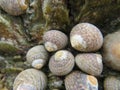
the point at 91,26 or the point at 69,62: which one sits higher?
the point at 91,26

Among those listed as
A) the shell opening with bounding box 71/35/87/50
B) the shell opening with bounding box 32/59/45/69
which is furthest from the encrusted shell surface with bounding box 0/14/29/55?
the shell opening with bounding box 71/35/87/50

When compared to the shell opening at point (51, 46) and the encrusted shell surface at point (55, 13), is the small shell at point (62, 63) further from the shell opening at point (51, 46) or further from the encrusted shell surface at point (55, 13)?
the encrusted shell surface at point (55, 13)

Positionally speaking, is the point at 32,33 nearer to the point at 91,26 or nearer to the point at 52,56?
the point at 52,56

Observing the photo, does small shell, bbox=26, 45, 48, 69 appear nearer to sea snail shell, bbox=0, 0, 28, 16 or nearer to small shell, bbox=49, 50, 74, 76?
small shell, bbox=49, 50, 74, 76

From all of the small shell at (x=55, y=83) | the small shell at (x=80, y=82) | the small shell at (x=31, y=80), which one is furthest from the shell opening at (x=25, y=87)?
the small shell at (x=80, y=82)

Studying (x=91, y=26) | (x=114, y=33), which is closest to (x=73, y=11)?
(x=91, y=26)

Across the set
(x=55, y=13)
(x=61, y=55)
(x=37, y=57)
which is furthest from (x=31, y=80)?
(x=55, y=13)
